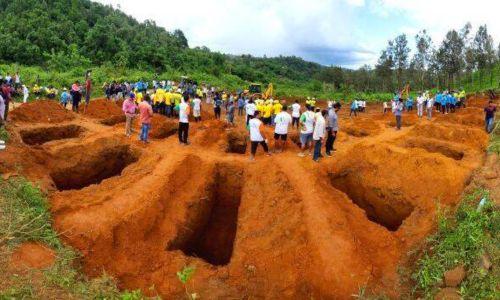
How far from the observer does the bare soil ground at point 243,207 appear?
29.5ft

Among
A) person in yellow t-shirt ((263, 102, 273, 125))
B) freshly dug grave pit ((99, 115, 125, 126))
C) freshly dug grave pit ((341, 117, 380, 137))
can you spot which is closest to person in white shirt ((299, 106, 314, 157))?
person in yellow t-shirt ((263, 102, 273, 125))

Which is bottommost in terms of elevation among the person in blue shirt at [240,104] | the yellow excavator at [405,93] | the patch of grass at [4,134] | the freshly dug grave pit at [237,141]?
the freshly dug grave pit at [237,141]

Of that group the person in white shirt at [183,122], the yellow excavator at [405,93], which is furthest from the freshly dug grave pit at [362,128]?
the yellow excavator at [405,93]

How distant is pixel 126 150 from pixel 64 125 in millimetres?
3853

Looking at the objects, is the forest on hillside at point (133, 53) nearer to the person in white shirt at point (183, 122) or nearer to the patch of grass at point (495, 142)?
the person in white shirt at point (183, 122)

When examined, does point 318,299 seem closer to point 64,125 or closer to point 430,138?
point 430,138

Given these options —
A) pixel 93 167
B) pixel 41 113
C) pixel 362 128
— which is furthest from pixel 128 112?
pixel 362 128

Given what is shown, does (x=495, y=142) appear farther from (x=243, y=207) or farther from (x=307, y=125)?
(x=243, y=207)

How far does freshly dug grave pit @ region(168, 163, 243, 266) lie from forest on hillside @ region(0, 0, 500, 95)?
24.4m

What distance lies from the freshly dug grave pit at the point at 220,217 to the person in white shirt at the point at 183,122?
2493 millimetres

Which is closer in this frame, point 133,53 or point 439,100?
point 439,100

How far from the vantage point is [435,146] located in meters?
15.2

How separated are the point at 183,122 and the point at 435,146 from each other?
8892 millimetres

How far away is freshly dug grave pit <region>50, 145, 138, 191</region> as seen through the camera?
13172 millimetres
